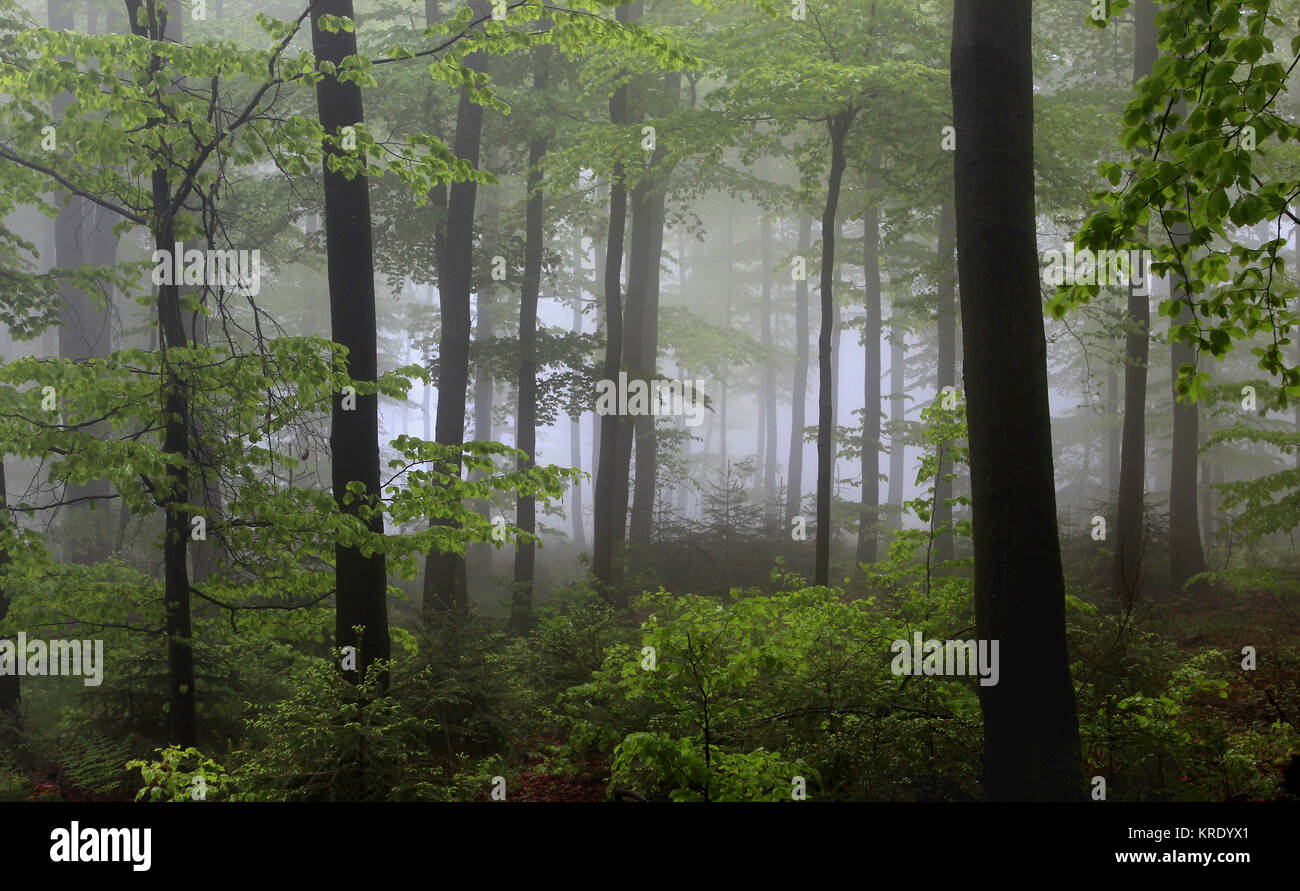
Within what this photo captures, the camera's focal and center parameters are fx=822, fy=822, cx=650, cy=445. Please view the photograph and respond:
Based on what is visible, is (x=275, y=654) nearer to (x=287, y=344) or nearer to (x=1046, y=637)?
(x=287, y=344)

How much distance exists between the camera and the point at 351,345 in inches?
283

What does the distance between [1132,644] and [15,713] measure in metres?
11.5

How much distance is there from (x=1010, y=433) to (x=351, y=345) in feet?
17.5

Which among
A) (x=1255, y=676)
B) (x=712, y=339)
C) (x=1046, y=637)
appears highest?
(x=712, y=339)

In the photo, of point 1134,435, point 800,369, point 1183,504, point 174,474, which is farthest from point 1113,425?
point 174,474

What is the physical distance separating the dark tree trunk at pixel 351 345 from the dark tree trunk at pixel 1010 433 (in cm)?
477

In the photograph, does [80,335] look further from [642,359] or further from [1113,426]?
[1113,426]

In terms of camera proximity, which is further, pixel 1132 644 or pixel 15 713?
pixel 15 713

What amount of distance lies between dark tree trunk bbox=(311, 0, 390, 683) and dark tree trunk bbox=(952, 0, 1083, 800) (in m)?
4.77

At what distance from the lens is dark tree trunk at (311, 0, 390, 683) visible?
22.9 ft

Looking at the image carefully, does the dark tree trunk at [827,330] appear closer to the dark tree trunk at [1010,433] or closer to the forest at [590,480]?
the forest at [590,480]

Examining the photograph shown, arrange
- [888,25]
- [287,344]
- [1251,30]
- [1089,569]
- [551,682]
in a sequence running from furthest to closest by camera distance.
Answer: [1089,569]
[888,25]
[551,682]
[287,344]
[1251,30]

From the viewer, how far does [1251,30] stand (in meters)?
3.39
